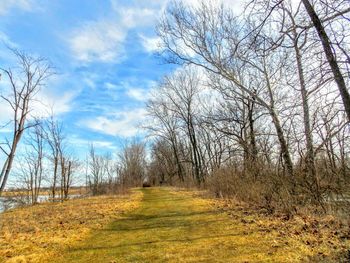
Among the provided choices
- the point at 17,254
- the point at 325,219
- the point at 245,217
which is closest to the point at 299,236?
the point at 325,219

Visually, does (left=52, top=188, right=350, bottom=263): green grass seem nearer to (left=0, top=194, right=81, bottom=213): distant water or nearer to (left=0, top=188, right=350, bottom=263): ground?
(left=0, top=188, right=350, bottom=263): ground

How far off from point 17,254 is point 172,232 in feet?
11.6

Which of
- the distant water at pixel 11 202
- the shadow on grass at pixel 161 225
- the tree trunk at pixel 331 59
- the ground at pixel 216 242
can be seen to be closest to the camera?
the ground at pixel 216 242

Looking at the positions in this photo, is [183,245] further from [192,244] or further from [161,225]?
[161,225]

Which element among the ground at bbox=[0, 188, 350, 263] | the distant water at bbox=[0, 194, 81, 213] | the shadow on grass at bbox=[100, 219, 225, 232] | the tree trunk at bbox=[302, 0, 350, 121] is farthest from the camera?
the distant water at bbox=[0, 194, 81, 213]

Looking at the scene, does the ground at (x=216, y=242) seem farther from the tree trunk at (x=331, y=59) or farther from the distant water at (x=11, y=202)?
the distant water at (x=11, y=202)

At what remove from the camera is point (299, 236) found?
21.8ft

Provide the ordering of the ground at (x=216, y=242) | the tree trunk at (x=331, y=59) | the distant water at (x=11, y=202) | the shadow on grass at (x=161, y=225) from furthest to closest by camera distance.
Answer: the distant water at (x=11, y=202) → the shadow on grass at (x=161, y=225) → the tree trunk at (x=331, y=59) → the ground at (x=216, y=242)

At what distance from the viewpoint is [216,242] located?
6809 mm

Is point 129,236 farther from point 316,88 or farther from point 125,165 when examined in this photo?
point 125,165

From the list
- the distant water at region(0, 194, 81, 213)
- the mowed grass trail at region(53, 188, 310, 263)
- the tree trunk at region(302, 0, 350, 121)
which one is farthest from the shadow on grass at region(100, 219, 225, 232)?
the distant water at region(0, 194, 81, 213)

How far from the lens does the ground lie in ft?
18.5

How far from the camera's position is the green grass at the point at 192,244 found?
Result: 573cm

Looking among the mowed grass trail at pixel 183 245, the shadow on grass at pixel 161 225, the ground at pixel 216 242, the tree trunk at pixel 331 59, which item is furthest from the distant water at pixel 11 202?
A: the tree trunk at pixel 331 59
